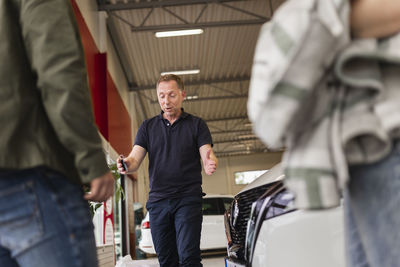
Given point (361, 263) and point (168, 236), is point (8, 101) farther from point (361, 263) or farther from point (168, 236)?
point (168, 236)

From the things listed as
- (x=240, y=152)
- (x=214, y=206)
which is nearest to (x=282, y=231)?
(x=214, y=206)

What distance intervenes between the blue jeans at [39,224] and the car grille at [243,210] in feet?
4.53

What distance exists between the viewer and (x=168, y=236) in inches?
108

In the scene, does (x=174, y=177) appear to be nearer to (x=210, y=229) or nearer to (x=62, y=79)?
(x=62, y=79)

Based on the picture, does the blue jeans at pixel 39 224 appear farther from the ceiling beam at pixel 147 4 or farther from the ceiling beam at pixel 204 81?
the ceiling beam at pixel 204 81

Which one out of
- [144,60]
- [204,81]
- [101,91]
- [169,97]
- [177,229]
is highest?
[144,60]

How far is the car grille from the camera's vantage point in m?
2.33

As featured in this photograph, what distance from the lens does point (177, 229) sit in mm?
2699

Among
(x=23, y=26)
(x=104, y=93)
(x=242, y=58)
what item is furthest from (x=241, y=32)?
(x=23, y=26)

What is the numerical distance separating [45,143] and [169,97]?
77.0 inches

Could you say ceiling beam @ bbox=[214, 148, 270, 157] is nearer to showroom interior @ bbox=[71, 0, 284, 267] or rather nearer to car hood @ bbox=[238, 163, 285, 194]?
showroom interior @ bbox=[71, 0, 284, 267]

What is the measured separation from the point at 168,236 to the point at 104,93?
5392 millimetres

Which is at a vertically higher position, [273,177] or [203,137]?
[203,137]

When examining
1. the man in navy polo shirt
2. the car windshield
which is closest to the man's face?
the man in navy polo shirt
